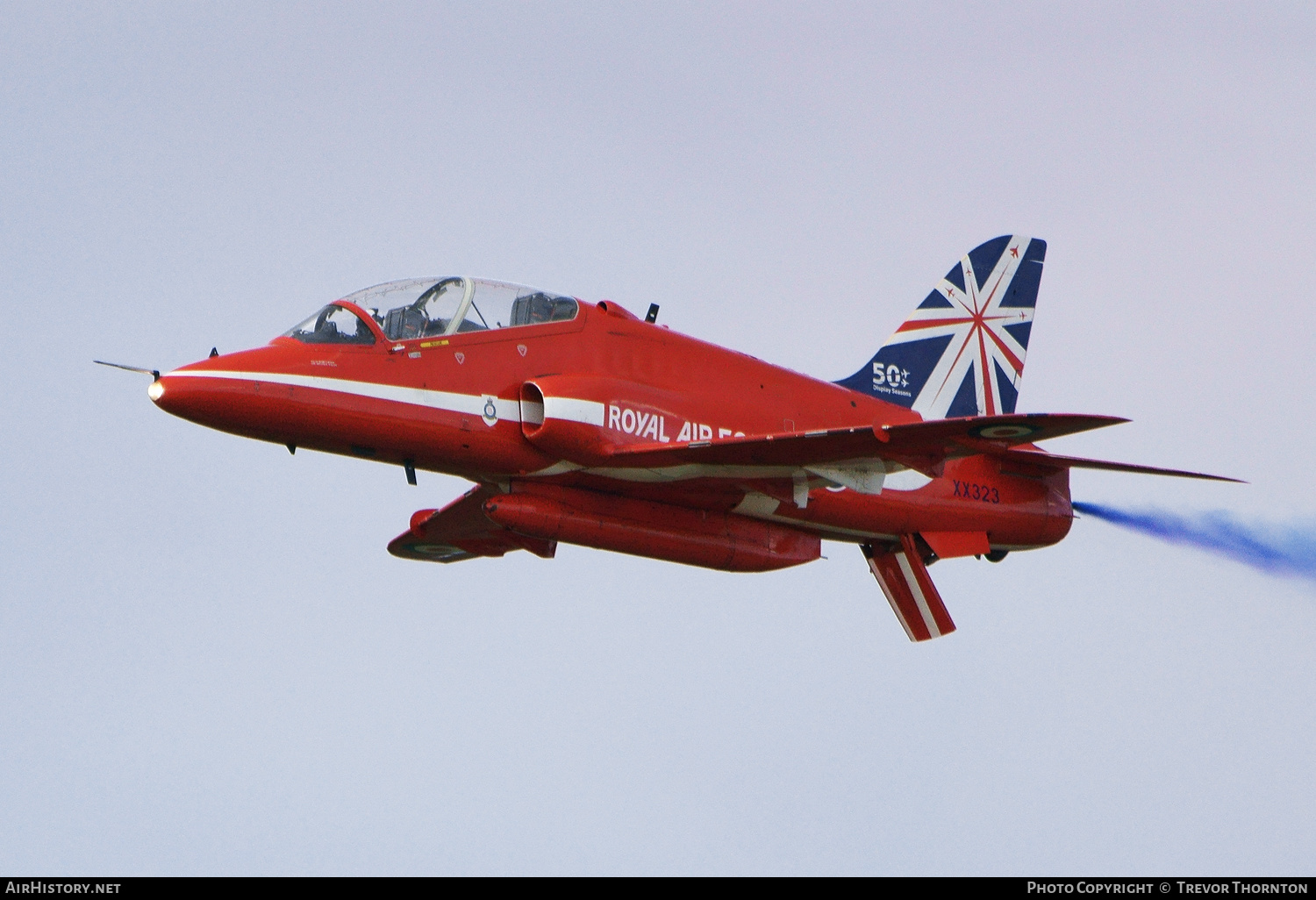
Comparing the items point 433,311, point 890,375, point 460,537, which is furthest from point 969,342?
point 433,311

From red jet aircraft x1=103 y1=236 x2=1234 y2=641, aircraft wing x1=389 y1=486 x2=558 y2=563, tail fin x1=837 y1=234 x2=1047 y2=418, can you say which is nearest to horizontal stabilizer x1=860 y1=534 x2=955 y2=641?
red jet aircraft x1=103 y1=236 x2=1234 y2=641

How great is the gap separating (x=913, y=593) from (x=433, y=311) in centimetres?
887

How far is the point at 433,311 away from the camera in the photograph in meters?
22.5

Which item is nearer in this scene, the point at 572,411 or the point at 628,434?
the point at 572,411

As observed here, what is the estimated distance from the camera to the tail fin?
90.0ft

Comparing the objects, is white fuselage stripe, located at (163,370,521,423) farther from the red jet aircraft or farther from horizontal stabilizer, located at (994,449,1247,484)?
horizontal stabilizer, located at (994,449,1247,484)

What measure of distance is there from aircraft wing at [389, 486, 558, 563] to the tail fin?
18.9 ft

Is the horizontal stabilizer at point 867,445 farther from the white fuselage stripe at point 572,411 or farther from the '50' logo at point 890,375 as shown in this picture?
the '50' logo at point 890,375

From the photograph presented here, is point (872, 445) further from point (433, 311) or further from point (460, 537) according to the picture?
point (460, 537)

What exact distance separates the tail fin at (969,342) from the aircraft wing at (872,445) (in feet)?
15.7

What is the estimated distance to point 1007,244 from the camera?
29094 millimetres
